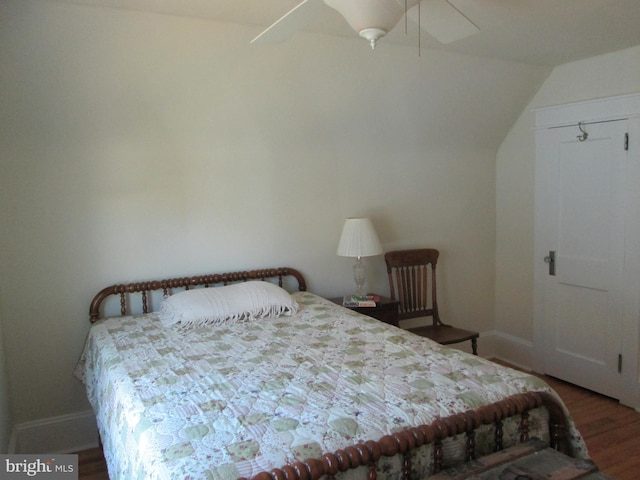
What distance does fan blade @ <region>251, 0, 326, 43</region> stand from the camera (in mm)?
1718

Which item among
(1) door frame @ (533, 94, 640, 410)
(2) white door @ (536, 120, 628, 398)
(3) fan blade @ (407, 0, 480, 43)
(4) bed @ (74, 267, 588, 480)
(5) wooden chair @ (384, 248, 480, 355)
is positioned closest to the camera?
(4) bed @ (74, 267, 588, 480)

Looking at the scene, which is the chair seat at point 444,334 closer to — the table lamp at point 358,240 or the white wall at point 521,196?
the table lamp at point 358,240

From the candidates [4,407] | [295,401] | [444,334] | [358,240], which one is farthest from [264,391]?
[444,334]

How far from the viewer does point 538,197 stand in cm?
391

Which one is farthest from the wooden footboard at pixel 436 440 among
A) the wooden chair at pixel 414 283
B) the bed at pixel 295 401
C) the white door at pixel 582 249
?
the white door at pixel 582 249

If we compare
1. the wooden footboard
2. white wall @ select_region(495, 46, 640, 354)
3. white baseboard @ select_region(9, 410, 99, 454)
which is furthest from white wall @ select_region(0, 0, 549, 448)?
the wooden footboard

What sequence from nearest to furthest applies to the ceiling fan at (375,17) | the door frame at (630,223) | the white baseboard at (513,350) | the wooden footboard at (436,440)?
the wooden footboard at (436,440)
the ceiling fan at (375,17)
the door frame at (630,223)
the white baseboard at (513,350)

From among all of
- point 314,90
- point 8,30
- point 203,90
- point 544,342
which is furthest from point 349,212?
point 8,30

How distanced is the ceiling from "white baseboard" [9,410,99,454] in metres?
2.24

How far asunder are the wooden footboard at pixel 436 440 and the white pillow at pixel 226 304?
145cm

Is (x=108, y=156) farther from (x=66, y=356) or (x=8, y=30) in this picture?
(x=66, y=356)

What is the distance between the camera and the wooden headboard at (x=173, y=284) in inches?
110

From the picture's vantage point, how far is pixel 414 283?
12.6 ft

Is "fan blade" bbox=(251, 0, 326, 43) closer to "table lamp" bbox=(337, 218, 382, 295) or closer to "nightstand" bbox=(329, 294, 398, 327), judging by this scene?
"table lamp" bbox=(337, 218, 382, 295)
